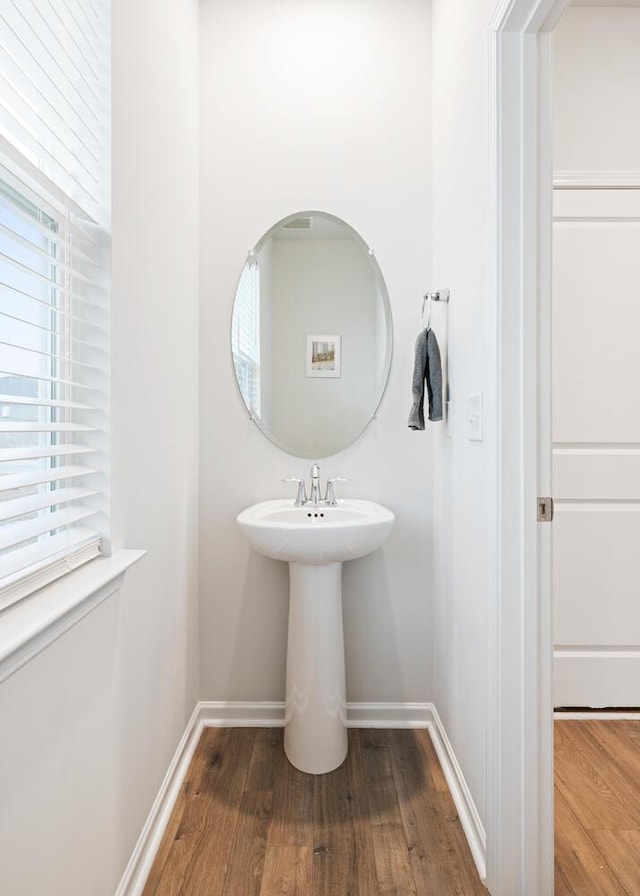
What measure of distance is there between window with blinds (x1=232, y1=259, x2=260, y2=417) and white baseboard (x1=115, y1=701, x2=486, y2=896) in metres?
1.11

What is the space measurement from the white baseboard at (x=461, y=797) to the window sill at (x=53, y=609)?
1103mm

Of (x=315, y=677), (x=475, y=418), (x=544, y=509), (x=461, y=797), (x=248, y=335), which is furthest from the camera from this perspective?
(x=248, y=335)

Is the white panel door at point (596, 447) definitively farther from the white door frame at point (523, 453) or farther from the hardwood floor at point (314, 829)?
the white door frame at point (523, 453)

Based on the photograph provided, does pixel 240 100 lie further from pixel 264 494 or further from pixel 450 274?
pixel 264 494

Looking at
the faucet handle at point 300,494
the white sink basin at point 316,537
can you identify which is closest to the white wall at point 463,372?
the white sink basin at point 316,537

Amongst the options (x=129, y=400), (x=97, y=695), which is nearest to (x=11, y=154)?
(x=129, y=400)

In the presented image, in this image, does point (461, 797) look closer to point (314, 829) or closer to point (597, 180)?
point (314, 829)

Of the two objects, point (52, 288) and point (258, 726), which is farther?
point (258, 726)

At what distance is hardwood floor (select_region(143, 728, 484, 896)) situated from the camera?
4.44 ft

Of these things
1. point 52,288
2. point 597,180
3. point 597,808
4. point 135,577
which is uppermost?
point 597,180

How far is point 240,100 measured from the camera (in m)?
2.08

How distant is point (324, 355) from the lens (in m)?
2.13

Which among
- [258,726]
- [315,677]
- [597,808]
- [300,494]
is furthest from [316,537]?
[597,808]

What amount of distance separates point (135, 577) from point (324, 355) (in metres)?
1.12
